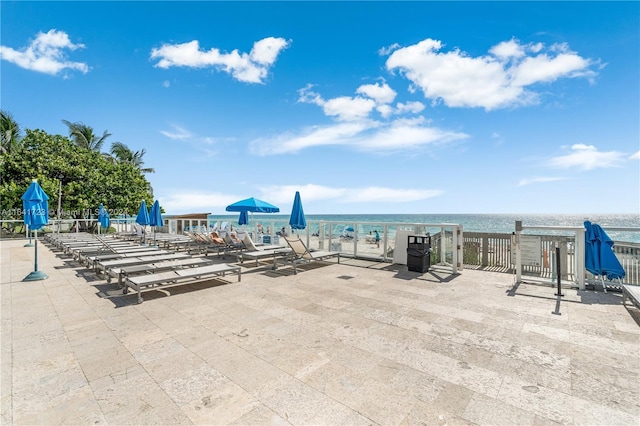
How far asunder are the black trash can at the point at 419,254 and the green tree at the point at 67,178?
25154 millimetres

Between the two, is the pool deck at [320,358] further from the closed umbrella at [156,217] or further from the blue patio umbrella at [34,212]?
the closed umbrella at [156,217]

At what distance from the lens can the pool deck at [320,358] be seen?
220 cm

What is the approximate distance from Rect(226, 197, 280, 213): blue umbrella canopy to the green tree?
17381 millimetres

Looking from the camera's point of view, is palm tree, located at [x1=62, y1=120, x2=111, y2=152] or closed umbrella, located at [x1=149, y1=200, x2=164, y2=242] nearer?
closed umbrella, located at [x1=149, y1=200, x2=164, y2=242]

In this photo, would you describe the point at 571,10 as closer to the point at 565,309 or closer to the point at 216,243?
the point at 565,309

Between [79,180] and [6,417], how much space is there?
2751cm

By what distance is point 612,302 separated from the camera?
16.6 ft

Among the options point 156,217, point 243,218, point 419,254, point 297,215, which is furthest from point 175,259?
point 156,217

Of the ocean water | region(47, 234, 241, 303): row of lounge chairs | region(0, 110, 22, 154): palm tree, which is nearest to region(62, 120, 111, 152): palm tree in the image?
region(0, 110, 22, 154): palm tree

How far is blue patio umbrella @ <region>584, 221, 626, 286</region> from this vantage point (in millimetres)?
5507

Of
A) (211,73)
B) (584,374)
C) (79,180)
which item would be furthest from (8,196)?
(584,374)

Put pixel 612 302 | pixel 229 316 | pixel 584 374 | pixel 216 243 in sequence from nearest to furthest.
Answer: pixel 584 374 → pixel 229 316 → pixel 612 302 → pixel 216 243

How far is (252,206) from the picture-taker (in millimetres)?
12062

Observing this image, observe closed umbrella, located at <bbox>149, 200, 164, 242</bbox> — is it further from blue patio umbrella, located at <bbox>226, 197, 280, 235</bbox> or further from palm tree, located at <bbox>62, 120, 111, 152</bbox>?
palm tree, located at <bbox>62, 120, 111, 152</bbox>
